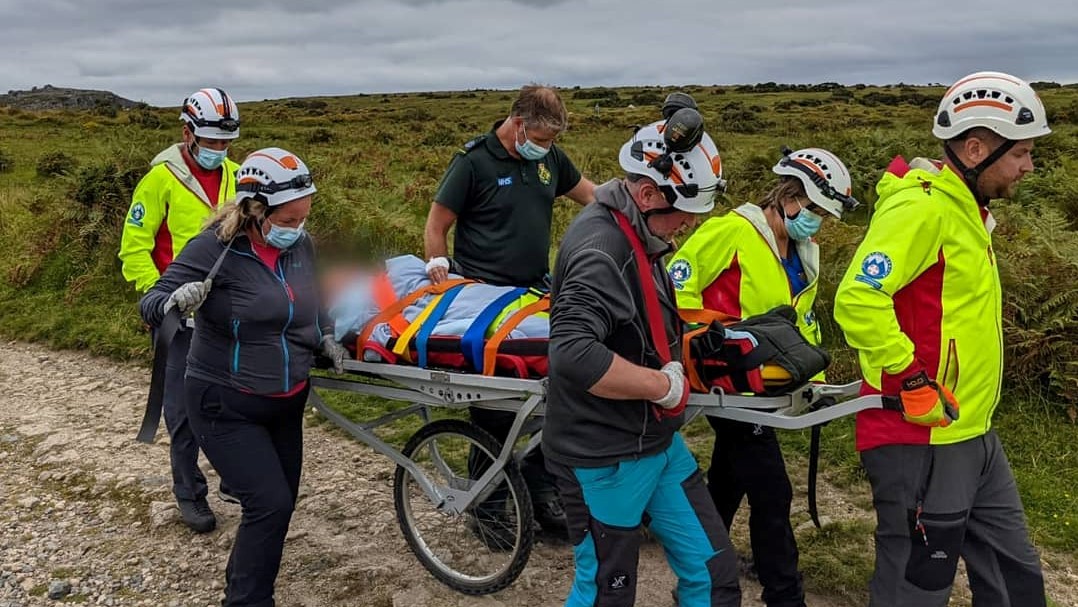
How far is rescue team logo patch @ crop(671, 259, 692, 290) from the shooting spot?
173 inches

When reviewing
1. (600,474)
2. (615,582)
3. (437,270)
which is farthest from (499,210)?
(615,582)

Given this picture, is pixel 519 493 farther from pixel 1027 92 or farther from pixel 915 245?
pixel 1027 92

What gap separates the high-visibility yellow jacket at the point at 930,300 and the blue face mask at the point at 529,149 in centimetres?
239

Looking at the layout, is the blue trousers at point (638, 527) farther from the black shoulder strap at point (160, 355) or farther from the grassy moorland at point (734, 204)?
the black shoulder strap at point (160, 355)

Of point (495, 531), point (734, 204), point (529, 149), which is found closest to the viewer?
point (495, 531)

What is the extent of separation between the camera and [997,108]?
10.9 ft

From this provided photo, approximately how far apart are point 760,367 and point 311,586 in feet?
10.2

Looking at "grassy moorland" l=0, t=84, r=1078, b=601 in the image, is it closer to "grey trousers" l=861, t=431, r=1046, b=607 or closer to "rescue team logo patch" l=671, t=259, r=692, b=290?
"grey trousers" l=861, t=431, r=1046, b=607

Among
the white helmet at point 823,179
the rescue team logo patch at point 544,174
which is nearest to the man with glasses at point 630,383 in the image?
the white helmet at point 823,179

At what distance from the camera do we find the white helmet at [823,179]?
13.9 feet

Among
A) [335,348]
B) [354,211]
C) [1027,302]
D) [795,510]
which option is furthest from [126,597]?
[354,211]

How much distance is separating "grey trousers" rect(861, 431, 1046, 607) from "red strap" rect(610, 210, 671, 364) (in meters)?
1.10

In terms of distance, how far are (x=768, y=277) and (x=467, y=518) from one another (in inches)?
94.2

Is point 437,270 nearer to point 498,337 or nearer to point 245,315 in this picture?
point 498,337
